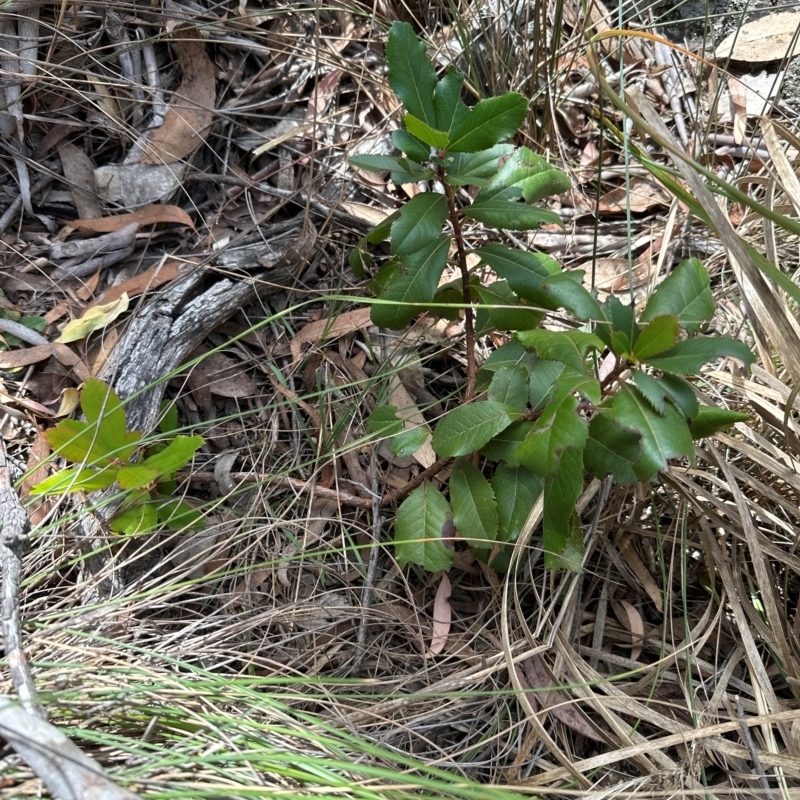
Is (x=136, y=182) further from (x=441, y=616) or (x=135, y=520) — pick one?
(x=441, y=616)

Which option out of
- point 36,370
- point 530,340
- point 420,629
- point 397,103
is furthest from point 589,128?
point 36,370

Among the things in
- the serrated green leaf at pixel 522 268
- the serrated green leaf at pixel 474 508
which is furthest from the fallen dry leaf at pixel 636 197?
the serrated green leaf at pixel 474 508

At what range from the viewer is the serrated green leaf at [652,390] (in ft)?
3.52

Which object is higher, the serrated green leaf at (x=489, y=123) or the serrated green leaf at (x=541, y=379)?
the serrated green leaf at (x=489, y=123)

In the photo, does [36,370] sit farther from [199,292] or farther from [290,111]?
[290,111]

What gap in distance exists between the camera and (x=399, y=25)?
51.1 inches

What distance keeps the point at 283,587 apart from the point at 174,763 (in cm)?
66

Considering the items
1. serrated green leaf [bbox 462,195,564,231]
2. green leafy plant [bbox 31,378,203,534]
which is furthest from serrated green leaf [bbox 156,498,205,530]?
serrated green leaf [bbox 462,195,564,231]

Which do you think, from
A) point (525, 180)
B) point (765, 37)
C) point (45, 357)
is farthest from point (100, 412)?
point (765, 37)

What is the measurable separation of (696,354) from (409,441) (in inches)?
25.5

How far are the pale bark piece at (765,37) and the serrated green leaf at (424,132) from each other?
1.37 metres

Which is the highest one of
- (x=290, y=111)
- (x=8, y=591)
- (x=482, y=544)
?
(x=290, y=111)

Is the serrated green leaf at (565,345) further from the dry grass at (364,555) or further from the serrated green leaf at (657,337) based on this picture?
the dry grass at (364,555)

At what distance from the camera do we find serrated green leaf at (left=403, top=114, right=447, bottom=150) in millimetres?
1254
